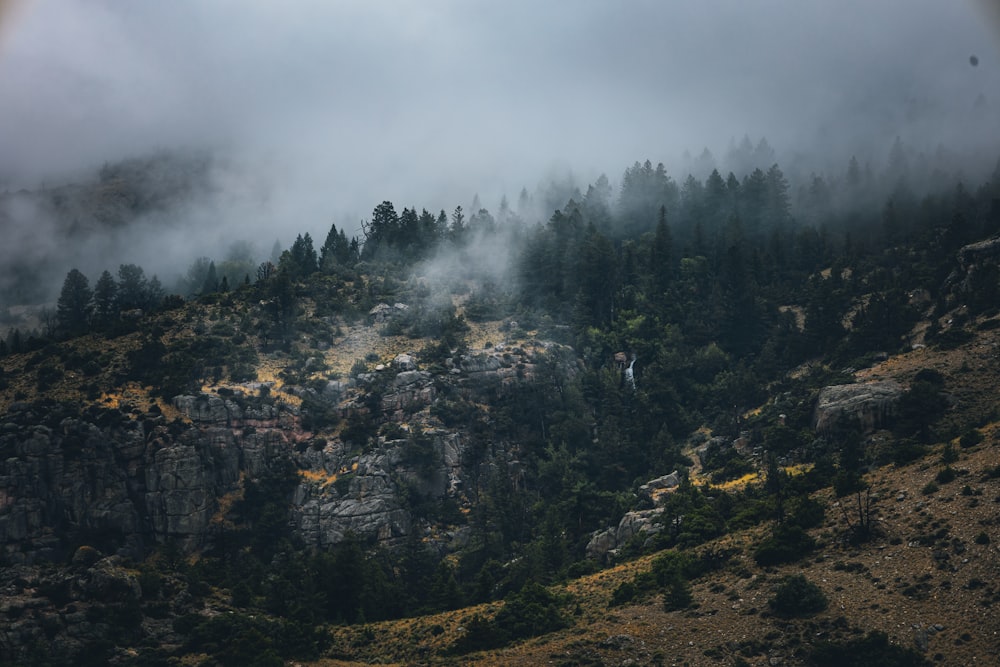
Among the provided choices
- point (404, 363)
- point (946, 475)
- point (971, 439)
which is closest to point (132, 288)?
point (404, 363)

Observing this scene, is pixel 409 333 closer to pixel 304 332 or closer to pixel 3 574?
pixel 304 332

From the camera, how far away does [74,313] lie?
6073 inches

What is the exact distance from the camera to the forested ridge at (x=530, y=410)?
94.9 m

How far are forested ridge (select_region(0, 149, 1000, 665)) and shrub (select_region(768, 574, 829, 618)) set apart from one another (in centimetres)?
25

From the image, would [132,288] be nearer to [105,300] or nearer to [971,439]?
[105,300]

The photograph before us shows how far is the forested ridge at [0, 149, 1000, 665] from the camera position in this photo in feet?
311

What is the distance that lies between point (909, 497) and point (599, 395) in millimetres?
57662

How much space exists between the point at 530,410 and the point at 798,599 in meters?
62.4

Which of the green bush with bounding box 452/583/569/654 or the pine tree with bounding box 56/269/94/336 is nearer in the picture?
the green bush with bounding box 452/583/569/654

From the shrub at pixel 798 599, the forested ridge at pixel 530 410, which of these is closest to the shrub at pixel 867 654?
the forested ridge at pixel 530 410

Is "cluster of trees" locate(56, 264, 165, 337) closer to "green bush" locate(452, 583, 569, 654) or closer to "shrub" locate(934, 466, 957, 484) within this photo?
"green bush" locate(452, 583, 569, 654)

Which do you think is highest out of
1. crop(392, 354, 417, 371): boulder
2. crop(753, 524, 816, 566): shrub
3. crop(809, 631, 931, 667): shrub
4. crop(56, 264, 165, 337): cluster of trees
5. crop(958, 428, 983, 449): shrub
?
crop(56, 264, 165, 337): cluster of trees

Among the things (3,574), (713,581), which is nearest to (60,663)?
(3,574)

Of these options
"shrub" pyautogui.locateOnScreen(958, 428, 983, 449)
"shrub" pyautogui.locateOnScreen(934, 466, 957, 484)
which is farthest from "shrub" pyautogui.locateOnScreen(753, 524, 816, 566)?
"shrub" pyautogui.locateOnScreen(958, 428, 983, 449)
